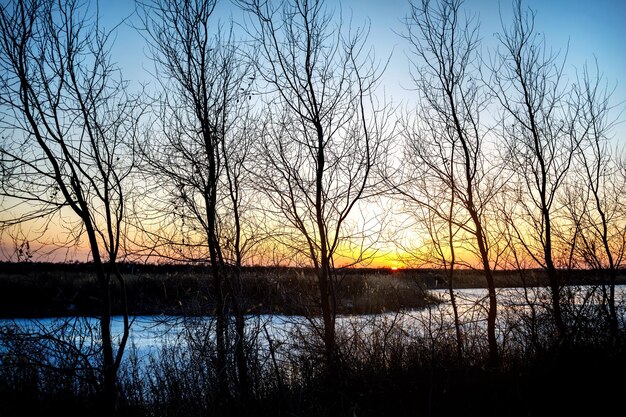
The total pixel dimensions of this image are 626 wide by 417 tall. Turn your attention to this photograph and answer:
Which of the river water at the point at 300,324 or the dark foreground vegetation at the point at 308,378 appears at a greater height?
the river water at the point at 300,324

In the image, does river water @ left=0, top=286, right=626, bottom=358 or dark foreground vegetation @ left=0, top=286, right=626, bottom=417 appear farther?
river water @ left=0, top=286, right=626, bottom=358

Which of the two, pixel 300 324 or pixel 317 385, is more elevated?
pixel 300 324

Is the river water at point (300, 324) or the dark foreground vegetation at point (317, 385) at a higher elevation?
the river water at point (300, 324)

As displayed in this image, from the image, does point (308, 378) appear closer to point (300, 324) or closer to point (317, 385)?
point (317, 385)

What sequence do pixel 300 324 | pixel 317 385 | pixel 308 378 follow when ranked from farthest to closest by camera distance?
1. pixel 300 324
2. pixel 317 385
3. pixel 308 378

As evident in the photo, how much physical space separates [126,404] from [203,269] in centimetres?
181

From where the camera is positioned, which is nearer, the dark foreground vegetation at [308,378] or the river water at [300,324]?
the dark foreground vegetation at [308,378]

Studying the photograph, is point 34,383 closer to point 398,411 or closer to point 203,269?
point 203,269

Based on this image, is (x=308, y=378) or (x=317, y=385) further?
(x=317, y=385)

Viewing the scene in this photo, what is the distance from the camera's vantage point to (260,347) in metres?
5.18

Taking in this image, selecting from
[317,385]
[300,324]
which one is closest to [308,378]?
[317,385]

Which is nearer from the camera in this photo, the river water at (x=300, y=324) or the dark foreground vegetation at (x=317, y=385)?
the dark foreground vegetation at (x=317, y=385)

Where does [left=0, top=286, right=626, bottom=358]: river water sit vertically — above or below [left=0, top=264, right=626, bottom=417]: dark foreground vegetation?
above

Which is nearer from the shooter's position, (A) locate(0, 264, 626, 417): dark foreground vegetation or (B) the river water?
(A) locate(0, 264, 626, 417): dark foreground vegetation
